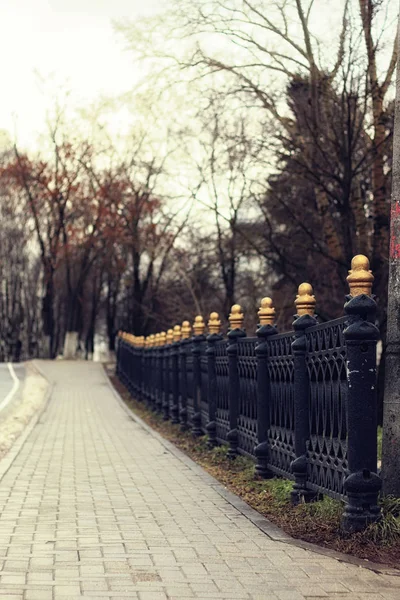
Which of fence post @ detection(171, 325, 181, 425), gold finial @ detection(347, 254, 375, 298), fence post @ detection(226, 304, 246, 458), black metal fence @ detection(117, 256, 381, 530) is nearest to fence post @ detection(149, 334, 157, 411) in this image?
fence post @ detection(171, 325, 181, 425)

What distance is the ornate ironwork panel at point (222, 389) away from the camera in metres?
12.5

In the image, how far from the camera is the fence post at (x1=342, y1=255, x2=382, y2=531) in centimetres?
667

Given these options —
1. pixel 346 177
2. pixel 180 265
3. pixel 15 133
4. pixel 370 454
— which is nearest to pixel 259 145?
pixel 346 177

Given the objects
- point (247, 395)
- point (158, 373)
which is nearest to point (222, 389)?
point (247, 395)

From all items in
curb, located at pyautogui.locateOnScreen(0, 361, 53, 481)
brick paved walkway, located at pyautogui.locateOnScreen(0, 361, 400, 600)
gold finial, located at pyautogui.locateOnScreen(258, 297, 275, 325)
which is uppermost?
gold finial, located at pyautogui.locateOnScreen(258, 297, 275, 325)

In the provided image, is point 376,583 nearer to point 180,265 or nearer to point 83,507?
point 83,507

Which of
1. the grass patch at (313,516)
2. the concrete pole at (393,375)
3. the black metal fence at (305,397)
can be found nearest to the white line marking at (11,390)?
the black metal fence at (305,397)

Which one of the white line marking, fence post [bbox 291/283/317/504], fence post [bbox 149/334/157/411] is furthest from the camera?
the white line marking

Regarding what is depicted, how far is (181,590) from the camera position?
5379 millimetres

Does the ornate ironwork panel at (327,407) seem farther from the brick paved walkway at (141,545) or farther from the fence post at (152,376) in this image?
the fence post at (152,376)

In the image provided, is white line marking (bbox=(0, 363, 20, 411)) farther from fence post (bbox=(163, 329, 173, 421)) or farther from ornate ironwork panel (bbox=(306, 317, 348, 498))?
ornate ironwork panel (bbox=(306, 317, 348, 498))

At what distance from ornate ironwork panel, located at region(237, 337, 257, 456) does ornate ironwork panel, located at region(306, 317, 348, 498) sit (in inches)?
99.4

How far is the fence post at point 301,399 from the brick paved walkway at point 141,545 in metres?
0.53

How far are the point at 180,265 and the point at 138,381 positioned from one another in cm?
1373
